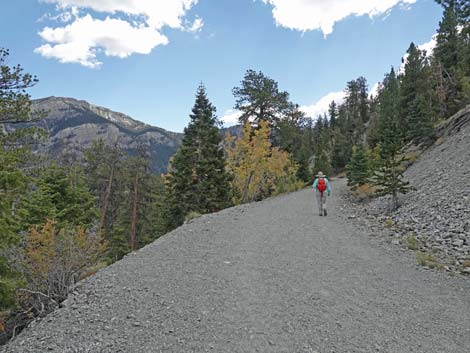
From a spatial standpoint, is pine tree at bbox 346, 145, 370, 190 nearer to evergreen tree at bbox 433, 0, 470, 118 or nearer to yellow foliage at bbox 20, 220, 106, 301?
evergreen tree at bbox 433, 0, 470, 118

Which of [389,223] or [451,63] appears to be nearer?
[389,223]

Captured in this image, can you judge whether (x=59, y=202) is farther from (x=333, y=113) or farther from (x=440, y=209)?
(x=333, y=113)

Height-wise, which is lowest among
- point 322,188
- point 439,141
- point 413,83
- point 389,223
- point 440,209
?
point 389,223

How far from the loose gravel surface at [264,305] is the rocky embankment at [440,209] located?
1137mm

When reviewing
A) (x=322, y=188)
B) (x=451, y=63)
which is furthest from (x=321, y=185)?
(x=451, y=63)

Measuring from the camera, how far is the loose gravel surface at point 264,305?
4.57 meters

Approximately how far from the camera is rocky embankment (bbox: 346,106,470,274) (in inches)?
345

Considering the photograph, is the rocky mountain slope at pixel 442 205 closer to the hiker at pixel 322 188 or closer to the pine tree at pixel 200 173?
the hiker at pixel 322 188

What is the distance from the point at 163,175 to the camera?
3294 cm

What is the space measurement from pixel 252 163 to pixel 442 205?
18887 millimetres

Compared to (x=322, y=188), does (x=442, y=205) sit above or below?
below

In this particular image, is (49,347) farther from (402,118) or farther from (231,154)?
(402,118)

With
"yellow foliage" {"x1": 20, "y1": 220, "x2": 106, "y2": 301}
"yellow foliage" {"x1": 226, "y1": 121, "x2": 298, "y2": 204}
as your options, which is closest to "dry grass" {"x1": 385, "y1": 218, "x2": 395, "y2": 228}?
"yellow foliage" {"x1": 20, "y1": 220, "x2": 106, "y2": 301}

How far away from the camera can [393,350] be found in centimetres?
425
